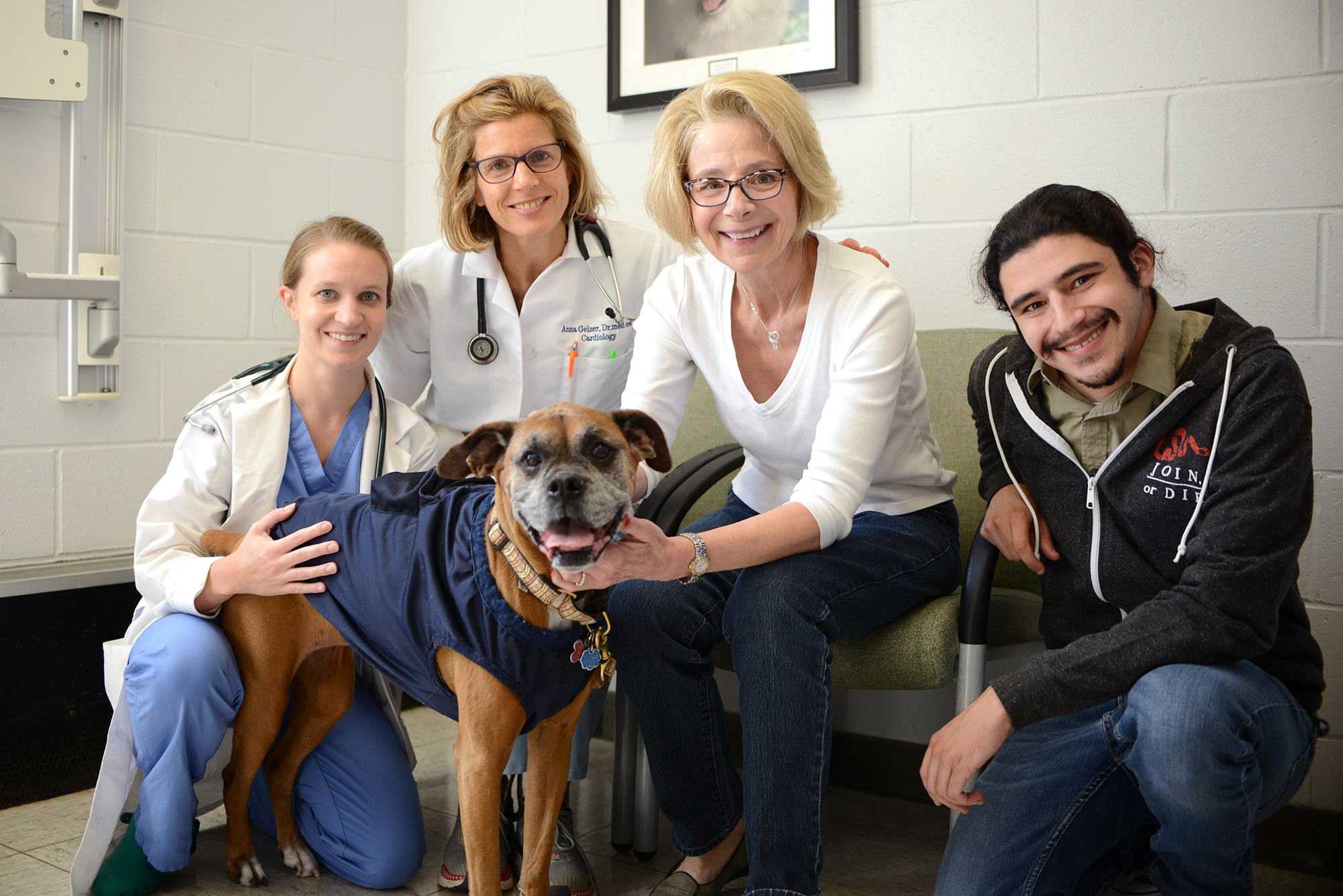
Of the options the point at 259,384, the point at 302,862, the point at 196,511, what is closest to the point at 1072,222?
the point at 259,384

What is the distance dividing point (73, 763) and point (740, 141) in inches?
87.6

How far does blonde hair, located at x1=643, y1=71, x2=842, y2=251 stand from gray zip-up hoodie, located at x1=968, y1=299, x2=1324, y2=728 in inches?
20.5

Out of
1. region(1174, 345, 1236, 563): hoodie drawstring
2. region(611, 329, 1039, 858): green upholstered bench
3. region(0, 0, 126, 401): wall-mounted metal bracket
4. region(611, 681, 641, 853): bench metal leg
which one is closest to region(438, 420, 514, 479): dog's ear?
region(611, 329, 1039, 858): green upholstered bench

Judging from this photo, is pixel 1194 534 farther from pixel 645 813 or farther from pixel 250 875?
pixel 250 875

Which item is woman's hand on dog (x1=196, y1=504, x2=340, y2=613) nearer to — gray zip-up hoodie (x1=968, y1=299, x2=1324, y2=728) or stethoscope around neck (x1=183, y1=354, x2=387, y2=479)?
stethoscope around neck (x1=183, y1=354, x2=387, y2=479)

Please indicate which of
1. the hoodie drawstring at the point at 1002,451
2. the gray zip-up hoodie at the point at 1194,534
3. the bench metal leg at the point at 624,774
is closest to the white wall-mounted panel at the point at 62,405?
the bench metal leg at the point at 624,774

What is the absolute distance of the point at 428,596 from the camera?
5.41 feet

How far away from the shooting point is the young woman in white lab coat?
5.99 ft

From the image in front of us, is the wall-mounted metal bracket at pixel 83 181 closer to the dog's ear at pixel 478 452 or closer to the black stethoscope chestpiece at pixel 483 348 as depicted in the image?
the black stethoscope chestpiece at pixel 483 348

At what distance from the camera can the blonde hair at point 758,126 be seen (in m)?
1.76

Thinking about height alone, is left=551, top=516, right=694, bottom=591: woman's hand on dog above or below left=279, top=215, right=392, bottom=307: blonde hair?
below

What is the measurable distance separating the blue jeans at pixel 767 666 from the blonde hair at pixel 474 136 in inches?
35.9

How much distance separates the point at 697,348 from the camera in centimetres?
192

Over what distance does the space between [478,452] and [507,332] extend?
2.28 feet
